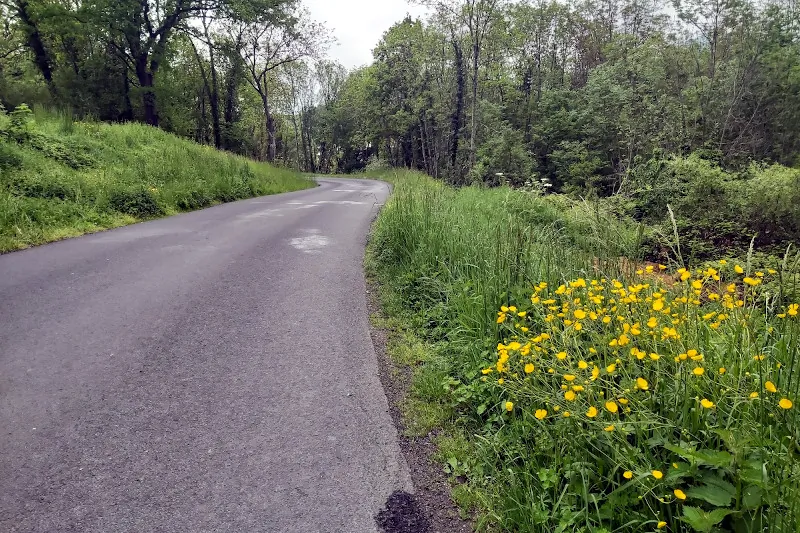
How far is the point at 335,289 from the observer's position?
5.74 meters

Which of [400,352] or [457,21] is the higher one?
[457,21]

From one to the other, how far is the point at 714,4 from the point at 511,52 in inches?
477

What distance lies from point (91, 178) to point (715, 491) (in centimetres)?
1160

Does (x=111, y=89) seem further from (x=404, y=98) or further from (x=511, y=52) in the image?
(x=511, y=52)

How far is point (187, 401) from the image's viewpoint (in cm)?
322

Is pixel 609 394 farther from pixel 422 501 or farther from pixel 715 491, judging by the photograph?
pixel 422 501

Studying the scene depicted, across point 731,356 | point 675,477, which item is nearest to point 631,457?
point 675,477

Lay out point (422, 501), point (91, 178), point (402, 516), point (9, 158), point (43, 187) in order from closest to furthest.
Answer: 1. point (402, 516)
2. point (422, 501)
3. point (43, 187)
4. point (9, 158)
5. point (91, 178)

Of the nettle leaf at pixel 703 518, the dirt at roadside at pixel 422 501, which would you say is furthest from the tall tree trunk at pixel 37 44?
the nettle leaf at pixel 703 518

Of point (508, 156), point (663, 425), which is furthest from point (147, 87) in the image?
point (663, 425)

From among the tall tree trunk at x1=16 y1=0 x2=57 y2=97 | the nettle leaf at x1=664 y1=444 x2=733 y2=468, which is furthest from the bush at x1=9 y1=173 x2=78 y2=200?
the tall tree trunk at x1=16 y1=0 x2=57 y2=97

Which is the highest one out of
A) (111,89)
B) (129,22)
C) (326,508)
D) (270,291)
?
(129,22)

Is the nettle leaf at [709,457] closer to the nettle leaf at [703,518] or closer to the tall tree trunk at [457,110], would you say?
the nettle leaf at [703,518]

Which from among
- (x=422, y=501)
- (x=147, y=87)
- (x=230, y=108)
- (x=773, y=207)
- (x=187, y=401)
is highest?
(x=230, y=108)
